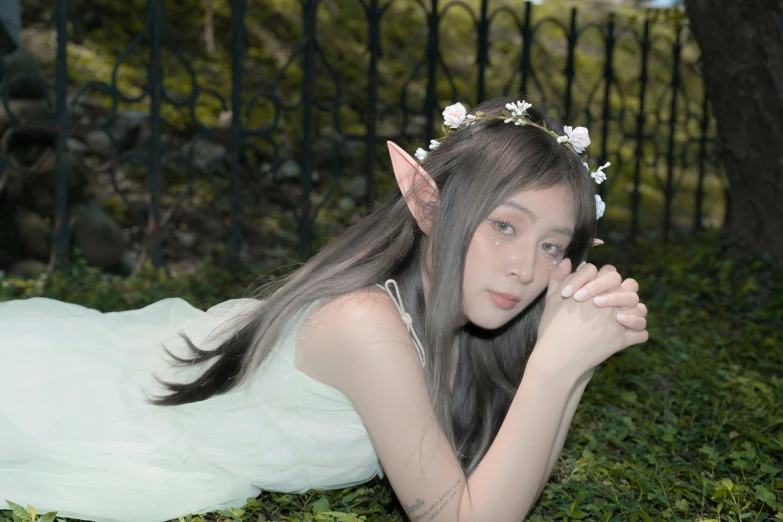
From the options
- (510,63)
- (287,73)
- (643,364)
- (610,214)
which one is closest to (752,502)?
(643,364)

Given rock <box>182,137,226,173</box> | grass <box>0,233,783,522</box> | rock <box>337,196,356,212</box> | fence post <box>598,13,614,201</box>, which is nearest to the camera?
grass <box>0,233,783,522</box>

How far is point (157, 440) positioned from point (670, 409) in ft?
6.06

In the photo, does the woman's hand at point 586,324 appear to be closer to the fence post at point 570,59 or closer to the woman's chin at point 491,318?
the woman's chin at point 491,318

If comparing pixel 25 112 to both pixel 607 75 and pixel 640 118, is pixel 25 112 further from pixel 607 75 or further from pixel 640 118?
pixel 640 118

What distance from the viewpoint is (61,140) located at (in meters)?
4.45

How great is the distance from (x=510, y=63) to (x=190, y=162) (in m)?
4.68

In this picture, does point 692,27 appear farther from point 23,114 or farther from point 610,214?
point 23,114

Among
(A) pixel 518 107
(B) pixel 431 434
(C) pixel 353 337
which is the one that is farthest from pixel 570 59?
(B) pixel 431 434

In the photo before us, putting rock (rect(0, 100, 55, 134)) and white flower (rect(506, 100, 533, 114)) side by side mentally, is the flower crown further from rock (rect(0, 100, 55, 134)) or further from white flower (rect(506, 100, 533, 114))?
rock (rect(0, 100, 55, 134))

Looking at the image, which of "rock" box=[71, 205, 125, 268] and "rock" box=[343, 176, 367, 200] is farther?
"rock" box=[343, 176, 367, 200]

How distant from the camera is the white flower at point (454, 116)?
2330mm

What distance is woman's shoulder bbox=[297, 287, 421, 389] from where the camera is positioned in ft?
6.97

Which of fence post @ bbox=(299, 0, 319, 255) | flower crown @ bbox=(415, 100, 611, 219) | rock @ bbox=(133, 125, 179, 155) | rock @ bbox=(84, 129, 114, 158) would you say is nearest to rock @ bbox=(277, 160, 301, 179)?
rock @ bbox=(133, 125, 179, 155)

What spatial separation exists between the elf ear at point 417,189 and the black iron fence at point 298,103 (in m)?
1.82
